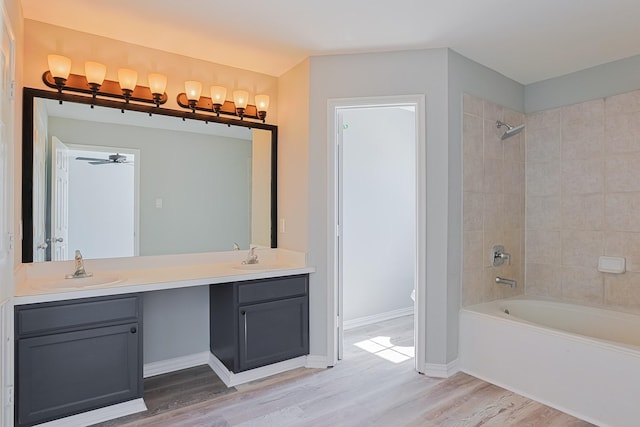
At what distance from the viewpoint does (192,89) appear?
2.81m

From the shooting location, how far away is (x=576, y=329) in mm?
3057

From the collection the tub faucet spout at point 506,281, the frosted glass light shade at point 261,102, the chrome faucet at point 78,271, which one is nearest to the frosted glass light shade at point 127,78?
the frosted glass light shade at point 261,102

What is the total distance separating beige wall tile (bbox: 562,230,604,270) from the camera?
3.12 m

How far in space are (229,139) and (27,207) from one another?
4.68 ft

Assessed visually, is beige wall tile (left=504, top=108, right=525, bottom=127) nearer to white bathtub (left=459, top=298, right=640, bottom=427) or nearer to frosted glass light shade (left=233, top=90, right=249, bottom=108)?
white bathtub (left=459, top=298, right=640, bottom=427)

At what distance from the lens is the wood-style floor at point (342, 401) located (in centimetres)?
221

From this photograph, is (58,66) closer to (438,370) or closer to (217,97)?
(217,97)

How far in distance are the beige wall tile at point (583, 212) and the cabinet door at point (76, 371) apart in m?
3.50

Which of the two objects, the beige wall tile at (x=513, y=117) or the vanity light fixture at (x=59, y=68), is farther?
the beige wall tile at (x=513, y=117)

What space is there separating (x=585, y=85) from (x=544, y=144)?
21.8 inches

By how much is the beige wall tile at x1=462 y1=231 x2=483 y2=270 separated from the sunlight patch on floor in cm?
92

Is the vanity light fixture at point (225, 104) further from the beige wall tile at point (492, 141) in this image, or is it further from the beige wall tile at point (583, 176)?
the beige wall tile at point (583, 176)

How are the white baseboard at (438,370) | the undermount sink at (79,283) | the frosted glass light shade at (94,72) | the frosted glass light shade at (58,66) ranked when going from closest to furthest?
the undermount sink at (79,283), the frosted glass light shade at (58,66), the frosted glass light shade at (94,72), the white baseboard at (438,370)

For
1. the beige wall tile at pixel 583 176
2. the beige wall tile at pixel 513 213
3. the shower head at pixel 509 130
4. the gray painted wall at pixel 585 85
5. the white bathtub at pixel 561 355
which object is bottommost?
the white bathtub at pixel 561 355
